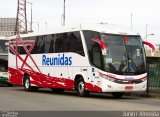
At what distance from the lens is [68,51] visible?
A: 23.8m

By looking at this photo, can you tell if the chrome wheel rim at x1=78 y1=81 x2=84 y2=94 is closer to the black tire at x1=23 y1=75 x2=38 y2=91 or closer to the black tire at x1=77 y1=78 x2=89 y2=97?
the black tire at x1=77 y1=78 x2=89 y2=97

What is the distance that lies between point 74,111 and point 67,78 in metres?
9.28

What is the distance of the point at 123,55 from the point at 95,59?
4.36 ft

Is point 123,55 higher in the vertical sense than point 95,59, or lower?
higher

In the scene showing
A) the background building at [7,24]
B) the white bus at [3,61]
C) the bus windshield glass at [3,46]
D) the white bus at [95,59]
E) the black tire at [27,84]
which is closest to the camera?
the white bus at [95,59]

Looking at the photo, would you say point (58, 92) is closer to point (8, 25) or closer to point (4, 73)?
point (4, 73)

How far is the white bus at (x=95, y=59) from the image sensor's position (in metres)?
21.3

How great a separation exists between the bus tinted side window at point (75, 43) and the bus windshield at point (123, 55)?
5.27 feet

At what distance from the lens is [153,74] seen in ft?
83.6

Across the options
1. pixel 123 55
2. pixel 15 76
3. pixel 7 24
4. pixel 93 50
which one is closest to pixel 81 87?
pixel 93 50

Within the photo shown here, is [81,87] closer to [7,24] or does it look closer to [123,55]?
[123,55]

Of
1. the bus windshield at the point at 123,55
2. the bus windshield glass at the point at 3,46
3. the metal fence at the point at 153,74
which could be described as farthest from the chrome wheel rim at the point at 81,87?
the bus windshield glass at the point at 3,46

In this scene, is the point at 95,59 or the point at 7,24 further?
the point at 7,24

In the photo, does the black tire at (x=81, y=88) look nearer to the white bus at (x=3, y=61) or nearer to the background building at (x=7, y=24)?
the white bus at (x=3, y=61)
